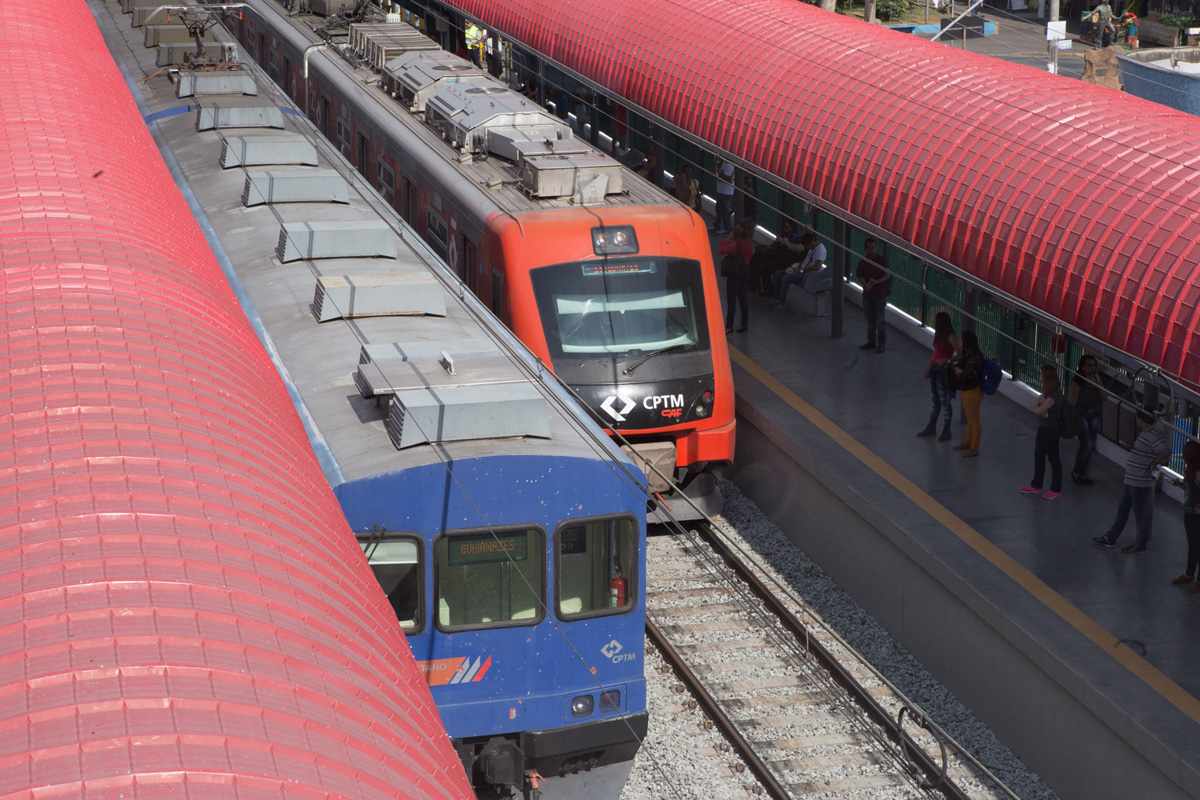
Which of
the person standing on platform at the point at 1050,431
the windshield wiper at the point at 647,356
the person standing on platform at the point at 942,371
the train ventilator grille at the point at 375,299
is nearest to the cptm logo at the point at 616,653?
the train ventilator grille at the point at 375,299

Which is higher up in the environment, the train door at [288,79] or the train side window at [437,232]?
the train side window at [437,232]

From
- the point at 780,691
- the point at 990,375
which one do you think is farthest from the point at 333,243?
the point at 990,375

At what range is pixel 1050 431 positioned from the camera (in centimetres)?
1567

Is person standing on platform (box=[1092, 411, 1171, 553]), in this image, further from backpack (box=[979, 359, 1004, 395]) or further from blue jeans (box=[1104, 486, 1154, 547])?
backpack (box=[979, 359, 1004, 395])

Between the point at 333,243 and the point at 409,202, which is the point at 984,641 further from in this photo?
the point at 409,202

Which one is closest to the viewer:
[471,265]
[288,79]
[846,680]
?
[846,680]

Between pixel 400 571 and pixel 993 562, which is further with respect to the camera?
pixel 993 562

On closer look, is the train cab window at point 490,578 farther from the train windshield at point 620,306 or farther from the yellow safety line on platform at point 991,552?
the train windshield at point 620,306

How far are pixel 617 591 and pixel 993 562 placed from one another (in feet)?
16.5

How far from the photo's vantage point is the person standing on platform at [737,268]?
21.0 meters

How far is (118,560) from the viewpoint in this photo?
587 centimetres

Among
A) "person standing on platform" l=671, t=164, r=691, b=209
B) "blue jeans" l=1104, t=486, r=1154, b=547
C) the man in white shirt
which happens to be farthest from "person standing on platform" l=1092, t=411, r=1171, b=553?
"person standing on platform" l=671, t=164, r=691, b=209

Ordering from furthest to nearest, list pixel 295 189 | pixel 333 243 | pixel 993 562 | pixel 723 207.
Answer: pixel 723 207, pixel 295 189, pixel 993 562, pixel 333 243

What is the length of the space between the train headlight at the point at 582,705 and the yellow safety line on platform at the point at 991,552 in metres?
4.32
